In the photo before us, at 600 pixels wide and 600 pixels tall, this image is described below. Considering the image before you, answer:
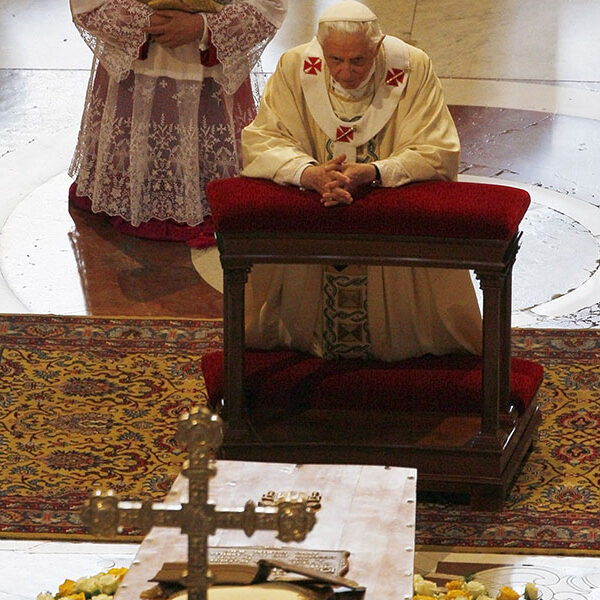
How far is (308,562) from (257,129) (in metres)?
2.39

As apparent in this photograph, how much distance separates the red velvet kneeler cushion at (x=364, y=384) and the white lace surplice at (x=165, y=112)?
2.36 m

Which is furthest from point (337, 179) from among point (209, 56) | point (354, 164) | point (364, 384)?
point (209, 56)

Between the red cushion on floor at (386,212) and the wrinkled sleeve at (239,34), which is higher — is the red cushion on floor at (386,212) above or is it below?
below

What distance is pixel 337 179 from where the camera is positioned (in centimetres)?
551

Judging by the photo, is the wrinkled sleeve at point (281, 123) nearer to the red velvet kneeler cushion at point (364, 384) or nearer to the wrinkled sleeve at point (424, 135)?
the wrinkled sleeve at point (424, 135)

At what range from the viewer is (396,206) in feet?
17.8

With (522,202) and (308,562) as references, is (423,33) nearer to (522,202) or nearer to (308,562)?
(522,202)

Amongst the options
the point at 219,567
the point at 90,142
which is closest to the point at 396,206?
the point at 219,567

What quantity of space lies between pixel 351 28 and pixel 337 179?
0.53 metres

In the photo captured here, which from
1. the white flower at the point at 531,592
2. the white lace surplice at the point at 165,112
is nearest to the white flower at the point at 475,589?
the white flower at the point at 531,592

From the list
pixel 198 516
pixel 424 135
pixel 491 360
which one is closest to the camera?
pixel 198 516

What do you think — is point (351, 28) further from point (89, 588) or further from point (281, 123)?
point (89, 588)

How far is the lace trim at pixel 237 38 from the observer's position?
789 cm

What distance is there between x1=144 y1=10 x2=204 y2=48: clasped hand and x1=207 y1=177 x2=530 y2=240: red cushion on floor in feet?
8.15
